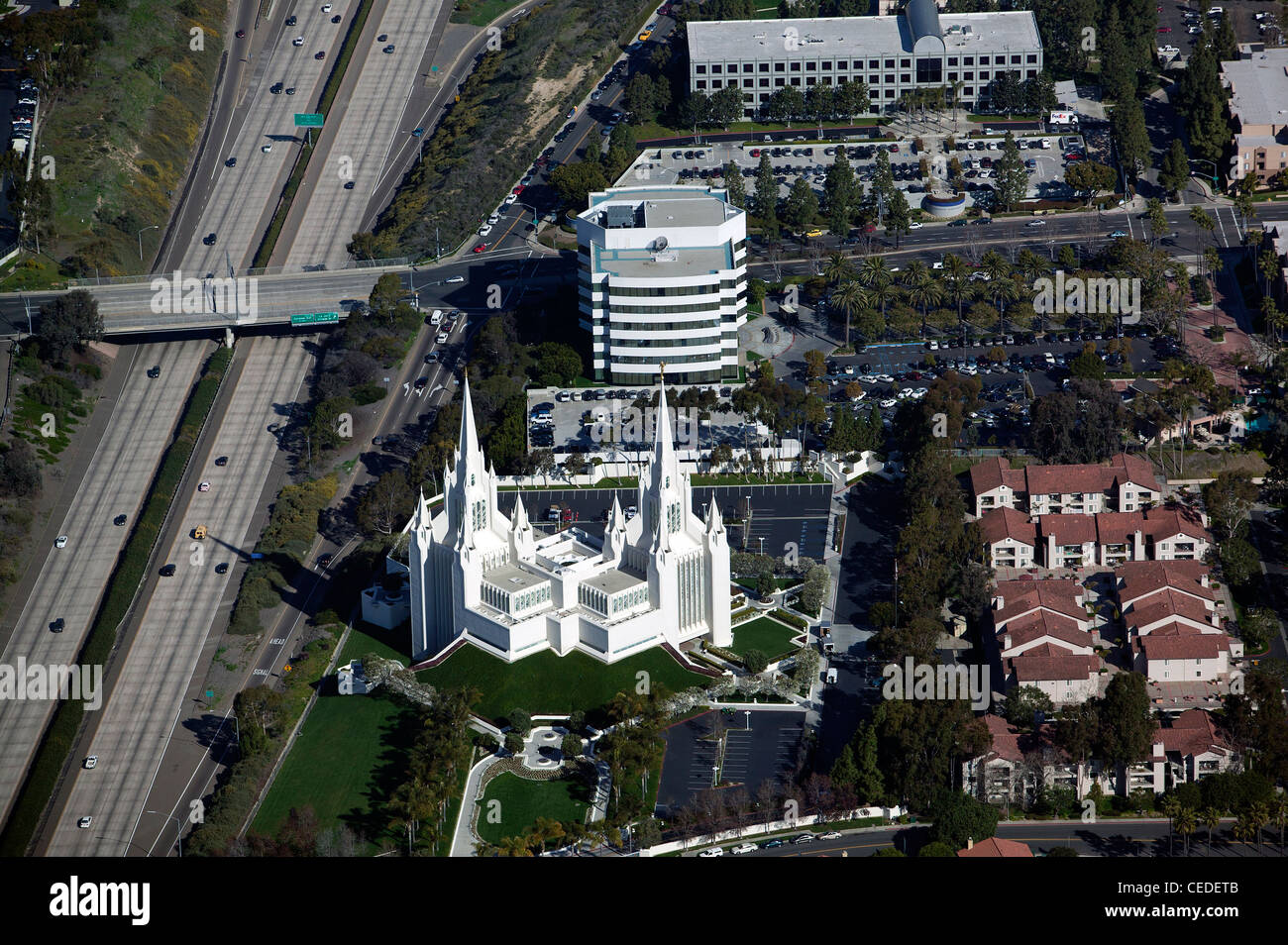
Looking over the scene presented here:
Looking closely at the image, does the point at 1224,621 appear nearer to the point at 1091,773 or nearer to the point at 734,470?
the point at 1091,773

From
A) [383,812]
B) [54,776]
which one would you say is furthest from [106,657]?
[383,812]

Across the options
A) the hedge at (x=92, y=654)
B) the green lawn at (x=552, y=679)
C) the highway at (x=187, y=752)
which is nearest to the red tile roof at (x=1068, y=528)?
the green lawn at (x=552, y=679)

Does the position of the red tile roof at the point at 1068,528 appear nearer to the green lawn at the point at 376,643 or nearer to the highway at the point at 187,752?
the green lawn at the point at 376,643

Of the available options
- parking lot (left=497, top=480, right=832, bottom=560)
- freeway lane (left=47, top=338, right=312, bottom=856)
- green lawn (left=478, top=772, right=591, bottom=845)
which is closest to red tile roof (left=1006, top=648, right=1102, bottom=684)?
parking lot (left=497, top=480, right=832, bottom=560)

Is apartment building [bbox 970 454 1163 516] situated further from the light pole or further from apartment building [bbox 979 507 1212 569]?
the light pole

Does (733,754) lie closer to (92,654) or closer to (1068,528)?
(1068,528)

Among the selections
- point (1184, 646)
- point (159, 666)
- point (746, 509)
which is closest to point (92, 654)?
point (159, 666)
